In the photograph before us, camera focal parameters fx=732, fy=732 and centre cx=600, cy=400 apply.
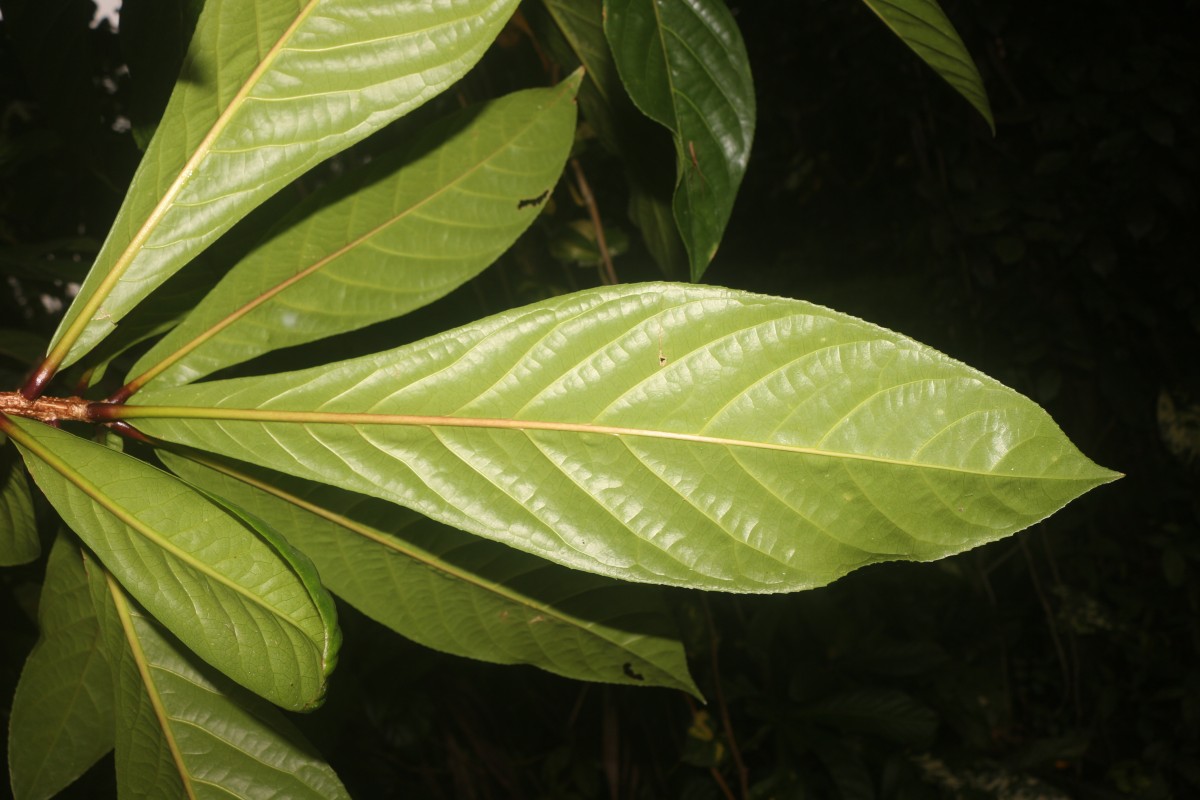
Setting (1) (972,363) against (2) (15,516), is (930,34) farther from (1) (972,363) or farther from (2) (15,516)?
(1) (972,363)

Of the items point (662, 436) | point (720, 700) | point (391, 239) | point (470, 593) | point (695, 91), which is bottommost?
point (720, 700)

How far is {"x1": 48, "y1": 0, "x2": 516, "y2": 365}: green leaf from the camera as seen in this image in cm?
42

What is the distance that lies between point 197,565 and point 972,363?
233cm

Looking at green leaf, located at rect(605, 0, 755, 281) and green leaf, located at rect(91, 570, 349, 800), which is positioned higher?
green leaf, located at rect(605, 0, 755, 281)

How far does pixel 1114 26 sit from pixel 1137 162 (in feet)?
1.29

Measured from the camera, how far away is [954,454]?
1.18 feet

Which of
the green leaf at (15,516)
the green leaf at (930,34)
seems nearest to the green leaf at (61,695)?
the green leaf at (15,516)

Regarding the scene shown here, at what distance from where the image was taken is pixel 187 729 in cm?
52

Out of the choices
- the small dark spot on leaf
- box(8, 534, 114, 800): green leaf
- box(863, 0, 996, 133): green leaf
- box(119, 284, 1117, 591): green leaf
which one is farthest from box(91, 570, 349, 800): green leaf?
box(863, 0, 996, 133): green leaf

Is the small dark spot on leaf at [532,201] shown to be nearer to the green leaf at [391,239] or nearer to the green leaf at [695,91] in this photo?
the green leaf at [391,239]

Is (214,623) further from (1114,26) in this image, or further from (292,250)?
(1114,26)

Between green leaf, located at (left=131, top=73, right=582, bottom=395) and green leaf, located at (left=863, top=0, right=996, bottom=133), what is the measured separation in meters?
0.25

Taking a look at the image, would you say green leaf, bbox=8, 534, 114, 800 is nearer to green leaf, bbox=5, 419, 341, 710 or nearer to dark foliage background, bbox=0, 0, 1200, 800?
green leaf, bbox=5, 419, 341, 710

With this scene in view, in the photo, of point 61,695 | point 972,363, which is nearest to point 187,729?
point 61,695
